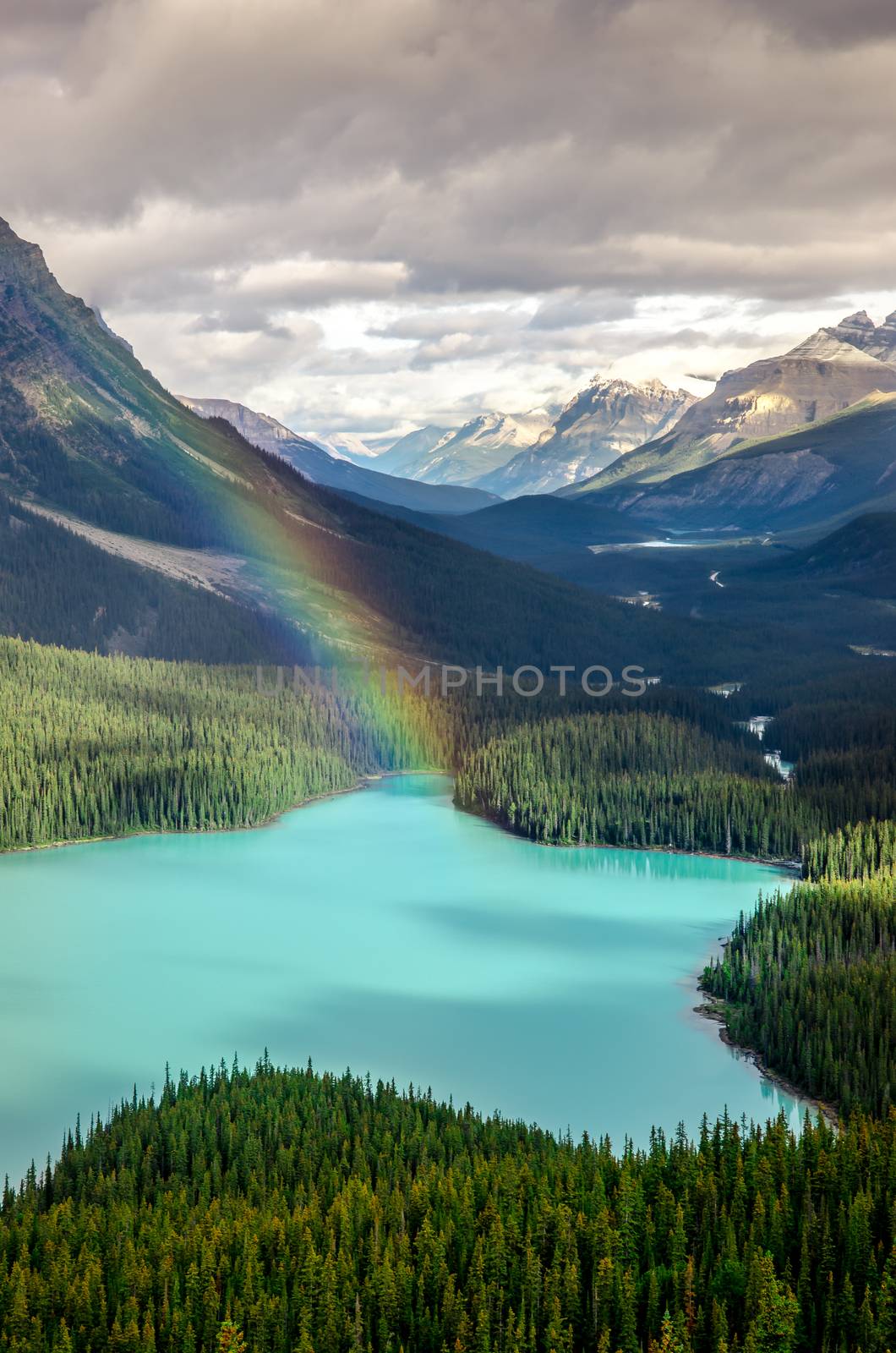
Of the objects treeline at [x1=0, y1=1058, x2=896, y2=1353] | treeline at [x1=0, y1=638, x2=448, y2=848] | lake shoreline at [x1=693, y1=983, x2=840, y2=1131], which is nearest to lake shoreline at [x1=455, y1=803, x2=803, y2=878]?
treeline at [x1=0, y1=638, x2=448, y2=848]

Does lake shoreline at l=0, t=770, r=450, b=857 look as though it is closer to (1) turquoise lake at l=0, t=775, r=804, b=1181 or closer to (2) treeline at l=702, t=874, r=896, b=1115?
(1) turquoise lake at l=0, t=775, r=804, b=1181

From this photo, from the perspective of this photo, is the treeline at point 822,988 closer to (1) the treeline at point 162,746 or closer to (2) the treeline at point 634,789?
(2) the treeline at point 634,789

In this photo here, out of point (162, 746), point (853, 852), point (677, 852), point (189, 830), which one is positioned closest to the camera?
point (853, 852)

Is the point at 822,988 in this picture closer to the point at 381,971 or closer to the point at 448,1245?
the point at 381,971

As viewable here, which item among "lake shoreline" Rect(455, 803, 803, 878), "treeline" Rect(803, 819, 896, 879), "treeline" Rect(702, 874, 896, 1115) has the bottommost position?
"treeline" Rect(702, 874, 896, 1115)

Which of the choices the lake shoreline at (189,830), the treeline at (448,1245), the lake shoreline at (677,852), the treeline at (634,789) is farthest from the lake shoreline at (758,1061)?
the lake shoreline at (189,830)

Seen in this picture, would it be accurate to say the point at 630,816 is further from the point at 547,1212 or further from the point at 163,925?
the point at 547,1212

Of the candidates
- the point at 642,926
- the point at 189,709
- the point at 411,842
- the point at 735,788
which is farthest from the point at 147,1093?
the point at 189,709

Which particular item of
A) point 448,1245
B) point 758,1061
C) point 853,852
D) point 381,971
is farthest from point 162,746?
point 448,1245
